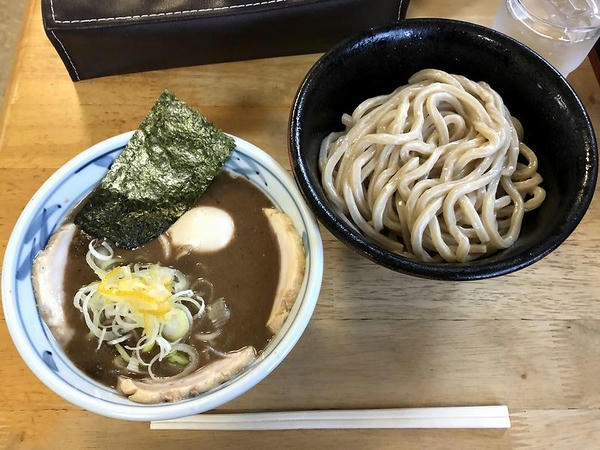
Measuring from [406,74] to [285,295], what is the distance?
57cm

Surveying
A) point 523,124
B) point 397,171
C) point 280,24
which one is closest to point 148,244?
point 397,171

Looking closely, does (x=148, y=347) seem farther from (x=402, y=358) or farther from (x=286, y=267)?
(x=402, y=358)

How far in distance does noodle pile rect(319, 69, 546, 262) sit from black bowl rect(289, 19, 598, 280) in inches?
1.5

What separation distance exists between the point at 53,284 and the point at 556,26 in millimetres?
1303

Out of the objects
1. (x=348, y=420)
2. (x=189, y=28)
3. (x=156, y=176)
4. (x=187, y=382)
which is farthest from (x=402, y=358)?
(x=189, y=28)

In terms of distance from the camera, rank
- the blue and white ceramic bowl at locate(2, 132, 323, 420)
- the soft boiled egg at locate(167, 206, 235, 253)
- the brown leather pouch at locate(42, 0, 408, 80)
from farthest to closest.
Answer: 1. the brown leather pouch at locate(42, 0, 408, 80)
2. the soft boiled egg at locate(167, 206, 235, 253)
3. the blue and white ceramic bowl at locate(2, 132, 323, 420)

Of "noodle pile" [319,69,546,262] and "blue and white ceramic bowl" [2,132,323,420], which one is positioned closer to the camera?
"blue and white ceramic bowl" [2,132,323,420]

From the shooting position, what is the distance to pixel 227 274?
3.57 ft

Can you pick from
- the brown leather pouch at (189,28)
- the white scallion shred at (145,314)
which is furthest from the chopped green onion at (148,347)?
the brown leather pouch at (189,28)

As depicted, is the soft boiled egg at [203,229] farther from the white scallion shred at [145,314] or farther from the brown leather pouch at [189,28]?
the brown leather pouch at [189,28]

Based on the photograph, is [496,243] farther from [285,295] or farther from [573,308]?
[285,295]

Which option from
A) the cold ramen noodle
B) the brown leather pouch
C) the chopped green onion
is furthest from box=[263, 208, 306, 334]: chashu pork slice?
the brown leather pouch

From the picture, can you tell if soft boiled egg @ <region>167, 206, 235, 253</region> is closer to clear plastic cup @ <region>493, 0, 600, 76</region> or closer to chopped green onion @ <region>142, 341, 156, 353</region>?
chopped green onion @ <region>142, 341, 156, 353</region>

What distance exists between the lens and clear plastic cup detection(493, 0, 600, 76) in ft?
4.50
